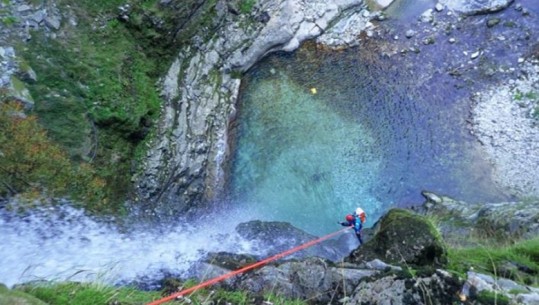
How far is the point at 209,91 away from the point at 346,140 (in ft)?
20.2

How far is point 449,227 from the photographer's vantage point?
46.6 ft

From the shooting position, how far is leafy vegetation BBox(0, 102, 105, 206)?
12547 millimetres

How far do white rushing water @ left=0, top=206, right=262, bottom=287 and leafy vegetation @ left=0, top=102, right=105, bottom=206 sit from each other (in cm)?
67

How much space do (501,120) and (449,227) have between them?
714 centimetres

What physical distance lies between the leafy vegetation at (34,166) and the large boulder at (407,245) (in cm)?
879

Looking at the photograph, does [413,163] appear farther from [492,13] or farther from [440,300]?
[440,300]

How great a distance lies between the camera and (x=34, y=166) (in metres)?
13.1

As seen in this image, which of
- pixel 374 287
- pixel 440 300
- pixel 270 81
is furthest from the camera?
pixel 270 81

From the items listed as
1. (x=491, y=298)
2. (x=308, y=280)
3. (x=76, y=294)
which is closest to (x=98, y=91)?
(x=308, y=280)

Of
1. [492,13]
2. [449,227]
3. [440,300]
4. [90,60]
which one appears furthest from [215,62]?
[440,300]

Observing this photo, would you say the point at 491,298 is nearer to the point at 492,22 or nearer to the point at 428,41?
the point at 428,41

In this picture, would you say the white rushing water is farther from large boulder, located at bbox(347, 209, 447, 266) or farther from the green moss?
the green moss

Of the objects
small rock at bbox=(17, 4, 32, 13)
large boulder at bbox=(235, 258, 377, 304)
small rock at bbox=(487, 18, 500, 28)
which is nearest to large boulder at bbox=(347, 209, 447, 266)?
large boulder at bbox=(235, 258, 377, 304)

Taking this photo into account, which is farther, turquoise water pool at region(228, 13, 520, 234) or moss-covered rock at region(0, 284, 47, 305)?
turquoise water pool at region(228, 13, 520, 234)
